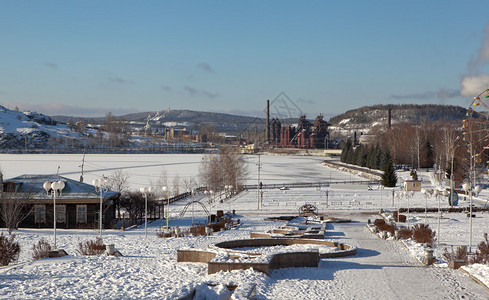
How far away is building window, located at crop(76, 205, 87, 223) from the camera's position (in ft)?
98.1

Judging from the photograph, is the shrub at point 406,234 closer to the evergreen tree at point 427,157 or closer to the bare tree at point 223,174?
the bare tree at point 223,174

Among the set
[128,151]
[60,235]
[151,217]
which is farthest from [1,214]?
[128,151]

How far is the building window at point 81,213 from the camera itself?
29891mm

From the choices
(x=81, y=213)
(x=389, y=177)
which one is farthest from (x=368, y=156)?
(x=81, y=213)

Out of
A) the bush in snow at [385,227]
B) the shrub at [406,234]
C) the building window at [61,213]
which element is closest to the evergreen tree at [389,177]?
the bush in snow at [385,227]

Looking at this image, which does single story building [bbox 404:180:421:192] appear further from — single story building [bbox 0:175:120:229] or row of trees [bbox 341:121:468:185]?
single story building [bbox 0:175:120:229]

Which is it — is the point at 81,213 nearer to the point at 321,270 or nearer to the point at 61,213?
the point at 61,213

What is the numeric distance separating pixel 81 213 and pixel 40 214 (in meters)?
2.36

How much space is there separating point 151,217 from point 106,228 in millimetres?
5198

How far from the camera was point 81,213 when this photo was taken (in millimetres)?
29938

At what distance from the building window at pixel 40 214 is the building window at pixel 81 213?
Answer: 1.90m

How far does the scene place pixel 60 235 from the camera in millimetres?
25594

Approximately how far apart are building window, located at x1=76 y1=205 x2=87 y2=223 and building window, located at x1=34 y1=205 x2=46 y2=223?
190 cm

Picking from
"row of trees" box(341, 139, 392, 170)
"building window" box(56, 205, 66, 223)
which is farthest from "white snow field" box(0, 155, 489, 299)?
"row of trees" box(341, 139, 392, 170)
